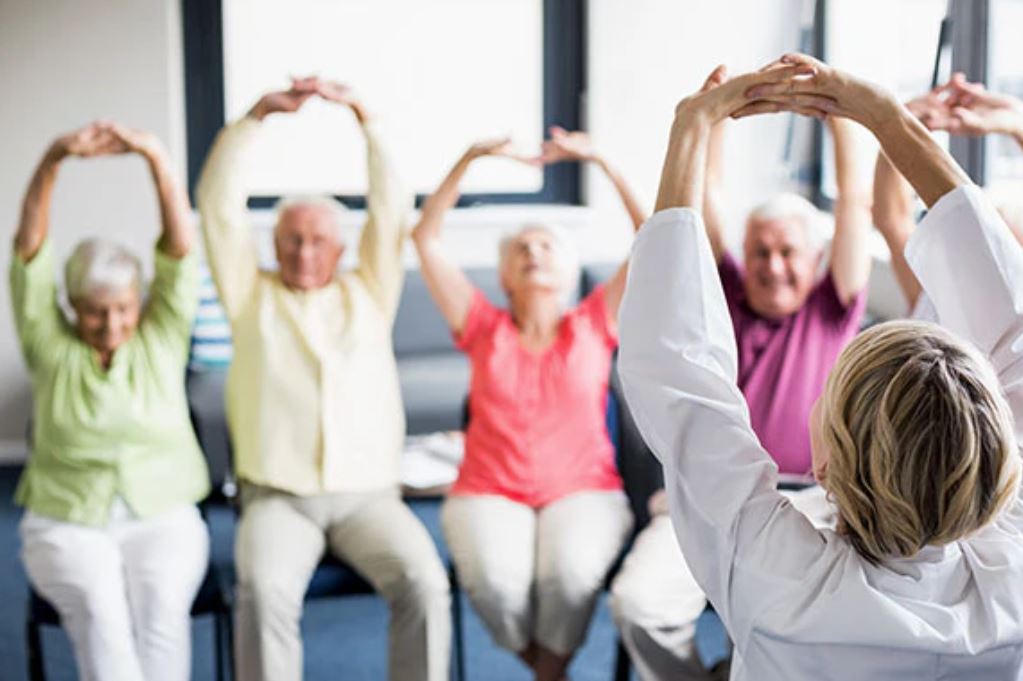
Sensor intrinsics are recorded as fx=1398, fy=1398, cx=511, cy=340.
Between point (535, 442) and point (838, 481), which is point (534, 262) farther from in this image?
point (838, 481)

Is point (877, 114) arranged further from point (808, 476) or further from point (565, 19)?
point (565, 19)

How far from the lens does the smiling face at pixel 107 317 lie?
9.96 ft

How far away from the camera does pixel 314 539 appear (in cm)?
306

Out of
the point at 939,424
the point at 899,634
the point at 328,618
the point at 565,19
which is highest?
the point at 565,19

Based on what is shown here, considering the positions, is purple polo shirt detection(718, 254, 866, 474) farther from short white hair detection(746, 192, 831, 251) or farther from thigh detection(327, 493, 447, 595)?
thigh detection(327, 493, 447, 595)

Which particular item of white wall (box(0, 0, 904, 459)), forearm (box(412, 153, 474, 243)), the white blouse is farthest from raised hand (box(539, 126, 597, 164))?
white wall (box(0, 0, 904, 459))

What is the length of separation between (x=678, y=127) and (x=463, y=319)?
6.12 ft

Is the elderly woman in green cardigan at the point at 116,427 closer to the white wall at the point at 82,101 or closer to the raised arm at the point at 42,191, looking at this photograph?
the raised arm at the point at 42,191

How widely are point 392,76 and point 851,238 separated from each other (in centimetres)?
328

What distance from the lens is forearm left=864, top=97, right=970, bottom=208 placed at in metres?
1.48

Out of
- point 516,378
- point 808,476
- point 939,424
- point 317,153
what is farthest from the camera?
point 317,153

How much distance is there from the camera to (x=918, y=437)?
1.30m

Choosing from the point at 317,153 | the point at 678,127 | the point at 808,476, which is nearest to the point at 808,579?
the point at 678,127

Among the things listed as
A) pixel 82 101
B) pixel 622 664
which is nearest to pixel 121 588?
pixel 622 664
